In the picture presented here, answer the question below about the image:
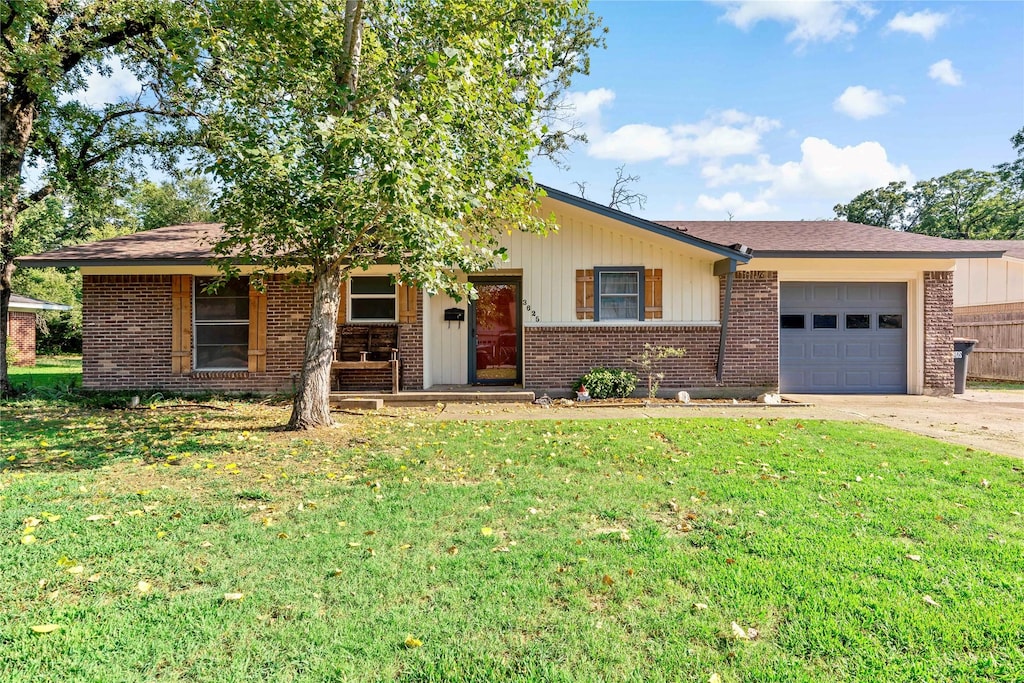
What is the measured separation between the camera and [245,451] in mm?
5992

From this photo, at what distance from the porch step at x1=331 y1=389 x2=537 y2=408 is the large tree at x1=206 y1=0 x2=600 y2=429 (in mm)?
2547

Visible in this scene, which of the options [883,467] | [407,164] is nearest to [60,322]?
[407,164]

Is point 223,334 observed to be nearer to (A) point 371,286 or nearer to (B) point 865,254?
(A) point 371,286

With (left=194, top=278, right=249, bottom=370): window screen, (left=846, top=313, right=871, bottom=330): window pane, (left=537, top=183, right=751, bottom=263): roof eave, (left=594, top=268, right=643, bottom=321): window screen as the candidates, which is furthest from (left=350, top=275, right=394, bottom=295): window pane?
(left=846, top=313, right=871, bottom=330): window pane

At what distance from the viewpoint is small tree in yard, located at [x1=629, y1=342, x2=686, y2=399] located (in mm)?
10531

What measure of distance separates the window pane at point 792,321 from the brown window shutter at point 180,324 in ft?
41.3

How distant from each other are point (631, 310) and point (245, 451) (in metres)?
7.58

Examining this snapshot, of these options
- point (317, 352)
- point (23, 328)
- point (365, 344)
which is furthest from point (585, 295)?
point (23, 328)

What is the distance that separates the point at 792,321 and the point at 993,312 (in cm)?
795

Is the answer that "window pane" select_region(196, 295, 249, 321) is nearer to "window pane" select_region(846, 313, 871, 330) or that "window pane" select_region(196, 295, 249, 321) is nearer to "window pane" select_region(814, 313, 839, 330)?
"window pane" select_region(814, 313, 839, 330)

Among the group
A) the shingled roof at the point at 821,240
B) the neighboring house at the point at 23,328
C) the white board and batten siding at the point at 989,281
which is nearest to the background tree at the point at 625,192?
the shingled roof at the point at 821,240

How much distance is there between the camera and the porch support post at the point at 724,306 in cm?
991

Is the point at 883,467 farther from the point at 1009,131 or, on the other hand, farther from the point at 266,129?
the point at 1009,131

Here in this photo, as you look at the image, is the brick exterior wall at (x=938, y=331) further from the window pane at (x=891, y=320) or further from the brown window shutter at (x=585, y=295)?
the brown window shutter at (x=585, y=295)
